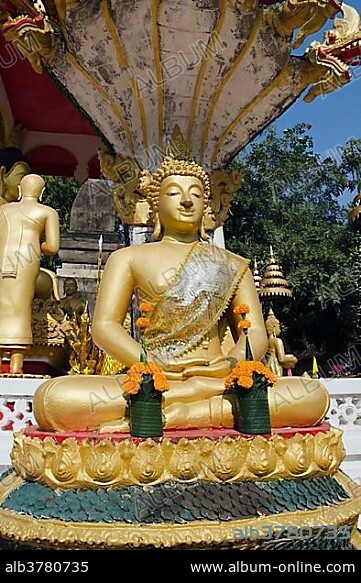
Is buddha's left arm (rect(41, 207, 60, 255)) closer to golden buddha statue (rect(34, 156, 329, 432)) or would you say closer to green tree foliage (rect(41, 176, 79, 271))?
golden buddha statue (rect(34, 156, 329, 432))

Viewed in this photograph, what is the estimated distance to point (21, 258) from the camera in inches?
195

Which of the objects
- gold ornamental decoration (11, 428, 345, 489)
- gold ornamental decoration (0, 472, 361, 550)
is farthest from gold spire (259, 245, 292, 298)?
gold ornamental decoration (0, 472, 361, 550)

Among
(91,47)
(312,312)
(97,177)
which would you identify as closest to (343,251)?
(312,312)

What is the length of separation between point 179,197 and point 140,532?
164 cm

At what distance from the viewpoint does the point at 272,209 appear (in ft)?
57.8

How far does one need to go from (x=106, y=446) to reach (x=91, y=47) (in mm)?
3640

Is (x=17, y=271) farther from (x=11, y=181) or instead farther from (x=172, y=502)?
(x=172, y=502)

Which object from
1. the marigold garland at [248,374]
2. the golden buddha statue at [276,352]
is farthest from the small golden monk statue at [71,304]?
the marigold garland at [248,374]

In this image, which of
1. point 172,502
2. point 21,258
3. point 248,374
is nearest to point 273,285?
point 21,258

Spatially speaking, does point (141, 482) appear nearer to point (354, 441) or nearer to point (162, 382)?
point (162, 382)

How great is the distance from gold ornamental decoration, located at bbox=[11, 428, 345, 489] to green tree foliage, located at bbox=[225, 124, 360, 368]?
436 inches

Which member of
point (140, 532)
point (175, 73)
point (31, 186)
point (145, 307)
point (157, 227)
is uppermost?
point (175, 73)

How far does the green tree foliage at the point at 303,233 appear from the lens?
47.8ft
